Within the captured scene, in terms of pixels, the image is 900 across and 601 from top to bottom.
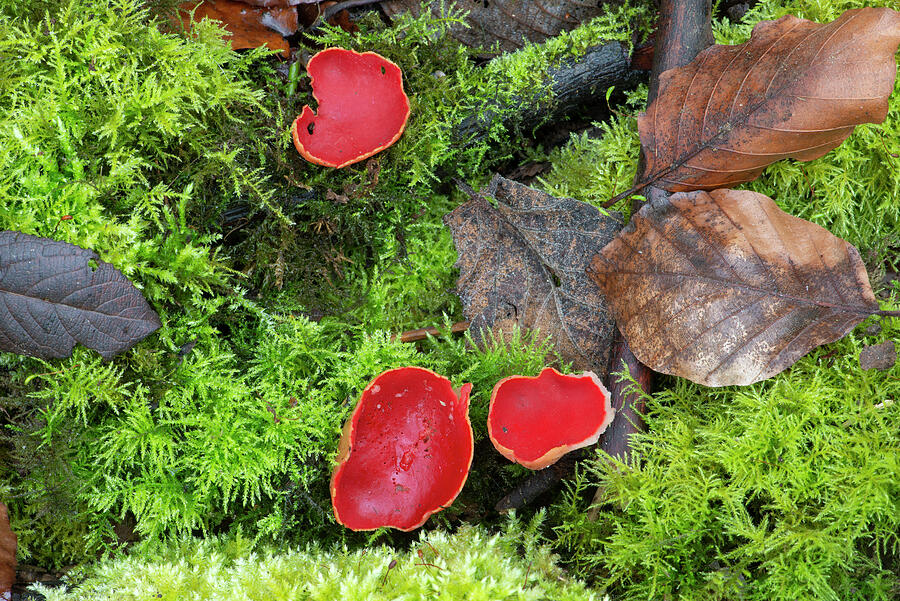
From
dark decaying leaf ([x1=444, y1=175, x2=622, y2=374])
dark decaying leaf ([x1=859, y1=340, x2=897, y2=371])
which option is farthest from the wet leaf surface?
dark decaying leaf ([x1=859, y1=340, x2=897, y2=371])

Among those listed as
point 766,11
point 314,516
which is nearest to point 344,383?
point 314,516

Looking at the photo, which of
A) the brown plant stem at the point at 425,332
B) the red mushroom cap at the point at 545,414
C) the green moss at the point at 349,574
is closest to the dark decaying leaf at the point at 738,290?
the red mushroom cap at the point at 545,414

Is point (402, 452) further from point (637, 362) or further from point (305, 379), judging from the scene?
point (637, 362)

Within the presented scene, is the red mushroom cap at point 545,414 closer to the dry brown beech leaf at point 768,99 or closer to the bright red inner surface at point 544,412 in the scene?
the bright red inner surface at point 544,412

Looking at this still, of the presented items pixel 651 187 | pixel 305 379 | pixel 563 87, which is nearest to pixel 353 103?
pixel 563 87

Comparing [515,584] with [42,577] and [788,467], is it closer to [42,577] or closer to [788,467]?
[788,467]

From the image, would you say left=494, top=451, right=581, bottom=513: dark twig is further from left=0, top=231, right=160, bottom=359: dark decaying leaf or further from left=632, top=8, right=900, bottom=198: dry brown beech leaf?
left=0, top=231, right=160, bottom=359: dark decaying leaf
